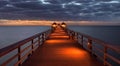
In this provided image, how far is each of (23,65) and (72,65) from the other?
79.1 inches

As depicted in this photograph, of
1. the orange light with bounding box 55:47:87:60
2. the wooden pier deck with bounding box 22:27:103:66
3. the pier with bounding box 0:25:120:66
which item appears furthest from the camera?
the orange light with bounding box 55:47:87:60

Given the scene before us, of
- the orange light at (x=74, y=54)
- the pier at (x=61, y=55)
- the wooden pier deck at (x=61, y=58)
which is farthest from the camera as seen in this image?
the orange light at (x=74, y=54)

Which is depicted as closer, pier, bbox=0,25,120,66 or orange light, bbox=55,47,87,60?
pier, bbox=0,25,120,66

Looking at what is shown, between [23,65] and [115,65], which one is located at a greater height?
[23,65]

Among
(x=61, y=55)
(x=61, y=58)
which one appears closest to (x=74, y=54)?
(x=61, y=55)

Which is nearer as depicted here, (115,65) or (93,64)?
(93,64)

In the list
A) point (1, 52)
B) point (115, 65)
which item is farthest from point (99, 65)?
point (115, 65)

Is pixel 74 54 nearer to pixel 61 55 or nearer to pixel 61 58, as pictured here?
pixel 61 55

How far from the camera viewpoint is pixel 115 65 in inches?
1794

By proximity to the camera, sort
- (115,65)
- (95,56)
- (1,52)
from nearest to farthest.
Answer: (1,52) < (95,56) < (115,65)

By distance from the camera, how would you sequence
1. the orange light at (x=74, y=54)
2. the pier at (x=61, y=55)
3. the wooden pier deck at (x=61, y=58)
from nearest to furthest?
the pier at (x=61, y=55) → the wooden pier deck at (x=61, y=58) → the orange light at (x=74, y=54)

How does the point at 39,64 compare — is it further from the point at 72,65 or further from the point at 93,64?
the point at 93,64

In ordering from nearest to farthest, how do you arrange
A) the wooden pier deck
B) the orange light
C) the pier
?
the pier < the wooden pier deck < the orange light

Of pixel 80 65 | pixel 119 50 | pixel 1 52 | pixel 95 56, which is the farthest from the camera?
pixel 95 56
